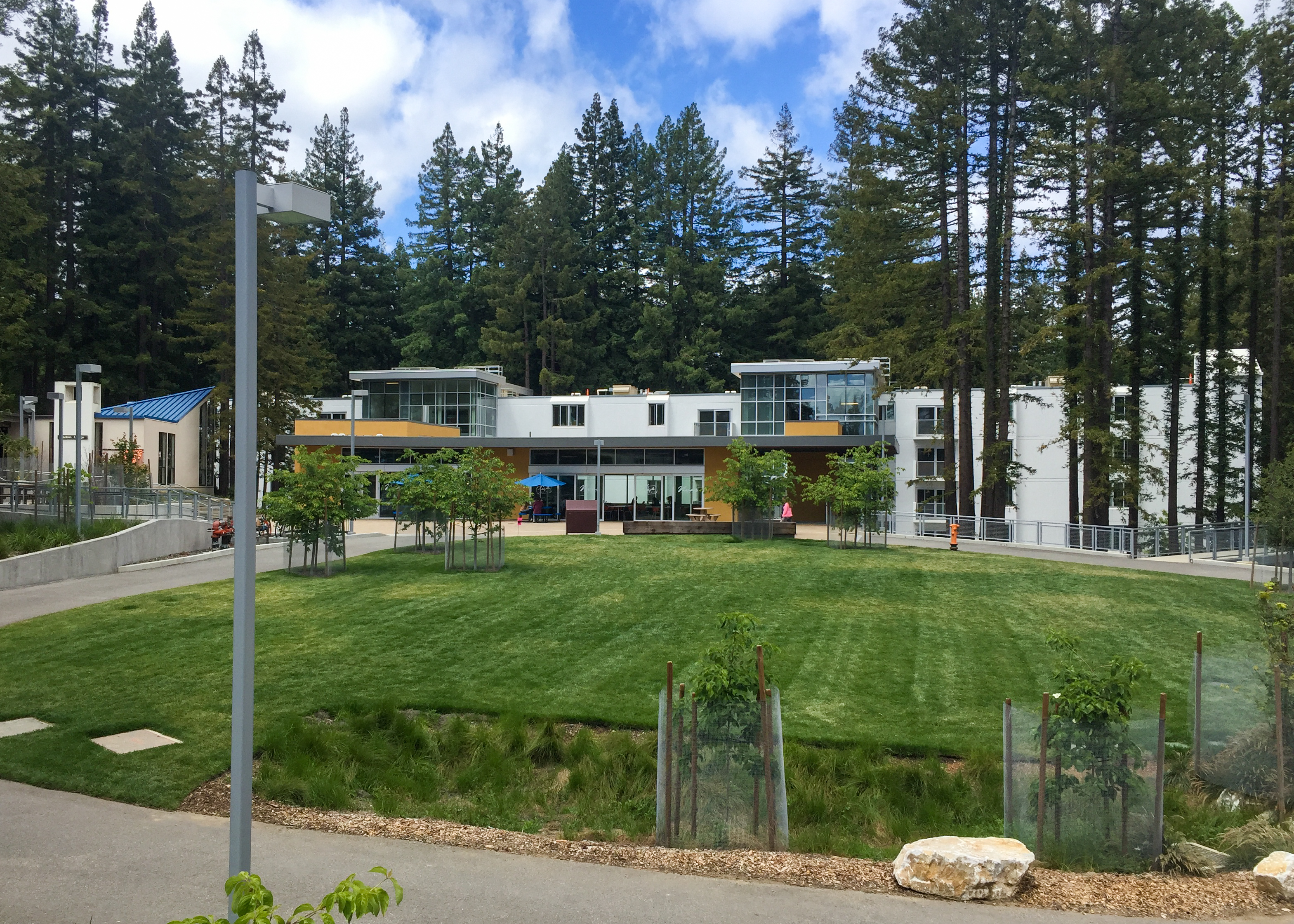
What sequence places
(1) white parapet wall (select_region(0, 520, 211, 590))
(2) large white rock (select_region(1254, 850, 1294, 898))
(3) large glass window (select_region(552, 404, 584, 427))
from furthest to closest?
(3) large glass window (select_region(552, 404, 584, 427))
(1) white parapet wall (select_region(0, 520, 211, 590))
(2) large white rock (select_region(1254, 850, 1294, 898))

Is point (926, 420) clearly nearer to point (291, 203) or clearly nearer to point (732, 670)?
point (732, 670)

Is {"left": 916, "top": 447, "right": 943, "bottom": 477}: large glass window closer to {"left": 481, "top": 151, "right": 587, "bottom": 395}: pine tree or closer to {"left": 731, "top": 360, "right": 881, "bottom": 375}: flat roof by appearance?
{"left": 731, "top": 360, "right": 881, "bottom": 375}: flat roof

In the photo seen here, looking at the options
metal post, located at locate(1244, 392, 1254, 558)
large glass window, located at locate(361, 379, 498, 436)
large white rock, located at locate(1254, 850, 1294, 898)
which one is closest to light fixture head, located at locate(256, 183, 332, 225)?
large white rock, located at locate(1254, 850, 1294, 898)

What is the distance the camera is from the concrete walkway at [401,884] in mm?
6172

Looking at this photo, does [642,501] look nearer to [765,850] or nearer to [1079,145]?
[1079,145]

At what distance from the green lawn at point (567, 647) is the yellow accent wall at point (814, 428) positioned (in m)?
20.8

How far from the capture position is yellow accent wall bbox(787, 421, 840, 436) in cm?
4525

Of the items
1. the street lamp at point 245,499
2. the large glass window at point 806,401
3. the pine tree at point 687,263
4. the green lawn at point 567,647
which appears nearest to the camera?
the street lamp at point 245,499

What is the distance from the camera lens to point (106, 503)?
26.3 metres

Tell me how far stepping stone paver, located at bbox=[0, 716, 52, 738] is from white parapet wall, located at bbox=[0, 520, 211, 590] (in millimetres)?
10905

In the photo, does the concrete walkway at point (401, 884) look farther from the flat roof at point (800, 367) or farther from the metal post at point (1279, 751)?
the flat roof at point (800, 367)

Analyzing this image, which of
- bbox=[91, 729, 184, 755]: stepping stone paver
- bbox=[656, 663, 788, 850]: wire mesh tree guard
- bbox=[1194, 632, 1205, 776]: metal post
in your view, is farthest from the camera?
bbox=[91, 729, 184, 755]: stepping stone paver

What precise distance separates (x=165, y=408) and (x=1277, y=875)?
44.5 meters

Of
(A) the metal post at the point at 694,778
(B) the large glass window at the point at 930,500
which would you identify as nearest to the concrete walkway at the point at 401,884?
(A) the metal post at the point at 694,778
